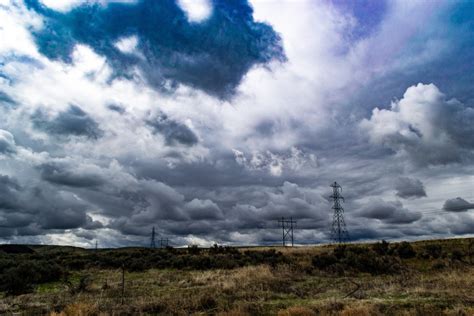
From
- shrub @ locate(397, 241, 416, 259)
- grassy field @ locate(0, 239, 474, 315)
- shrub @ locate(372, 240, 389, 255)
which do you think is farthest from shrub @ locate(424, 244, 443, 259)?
shrub @ locate(372, 240, 389, 255)

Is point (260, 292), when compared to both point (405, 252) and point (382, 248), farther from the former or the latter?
point (382, 248)

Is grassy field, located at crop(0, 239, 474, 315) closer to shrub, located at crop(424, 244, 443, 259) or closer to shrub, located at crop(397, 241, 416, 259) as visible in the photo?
shrub, located at crop(424, 244, 443, 259)

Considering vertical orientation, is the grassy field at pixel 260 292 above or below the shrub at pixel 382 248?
below

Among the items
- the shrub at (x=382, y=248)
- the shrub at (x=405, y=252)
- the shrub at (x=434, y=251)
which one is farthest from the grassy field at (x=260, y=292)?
the shrub at (x=382, y=248)

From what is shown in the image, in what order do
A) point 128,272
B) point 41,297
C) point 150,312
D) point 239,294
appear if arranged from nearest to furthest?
point 150,312 < point 239,294 < point 41,297 < point 128,272

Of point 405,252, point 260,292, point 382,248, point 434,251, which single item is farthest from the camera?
point 382,248

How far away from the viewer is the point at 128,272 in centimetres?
3147

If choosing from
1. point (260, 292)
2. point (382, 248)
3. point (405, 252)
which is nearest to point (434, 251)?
point (405, 252)

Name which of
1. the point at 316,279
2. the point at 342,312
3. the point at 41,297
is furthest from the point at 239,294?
the point at 41,297

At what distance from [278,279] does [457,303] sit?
1103cm

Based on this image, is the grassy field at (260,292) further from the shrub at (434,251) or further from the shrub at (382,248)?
the shrub at (382,248)

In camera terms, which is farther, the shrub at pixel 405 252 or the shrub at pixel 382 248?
the shrub at pixel 382 248

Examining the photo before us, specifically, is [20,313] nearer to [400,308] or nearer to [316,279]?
[400,308]

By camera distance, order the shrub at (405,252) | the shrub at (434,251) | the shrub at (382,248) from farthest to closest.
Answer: the shrub at (382,248)
the shrub at (405,252)
the shrub at (434,251)
